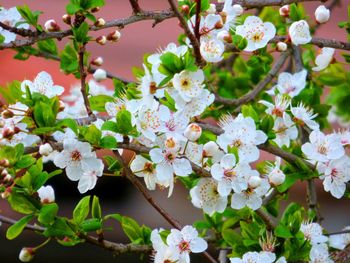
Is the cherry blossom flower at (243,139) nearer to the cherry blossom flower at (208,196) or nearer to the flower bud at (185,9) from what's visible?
the cherry blossom flower at (208,196)

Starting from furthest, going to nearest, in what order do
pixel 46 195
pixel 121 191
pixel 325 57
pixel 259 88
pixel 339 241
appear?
1. pixel 121 191
2. pixel 259 88
3. pixel 325 57
4. pixel 339 241
5. pixel 46 195

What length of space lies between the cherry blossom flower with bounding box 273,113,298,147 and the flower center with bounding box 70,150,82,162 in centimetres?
38

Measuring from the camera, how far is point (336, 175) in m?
1.49

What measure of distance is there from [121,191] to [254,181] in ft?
5.79

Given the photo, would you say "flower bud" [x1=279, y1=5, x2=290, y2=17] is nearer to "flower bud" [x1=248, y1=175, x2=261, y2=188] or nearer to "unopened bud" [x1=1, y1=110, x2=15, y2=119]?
"flower bud" [x1=248, y1=175, x2=261, y2=188]

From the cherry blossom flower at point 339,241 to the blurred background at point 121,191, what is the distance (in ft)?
4.27

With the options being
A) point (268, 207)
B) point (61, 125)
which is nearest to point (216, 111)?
point (268, 207)

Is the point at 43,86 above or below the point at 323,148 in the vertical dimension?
above

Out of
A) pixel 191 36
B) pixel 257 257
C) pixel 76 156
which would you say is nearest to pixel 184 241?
pixel 257 257

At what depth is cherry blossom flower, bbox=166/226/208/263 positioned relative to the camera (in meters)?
1.44

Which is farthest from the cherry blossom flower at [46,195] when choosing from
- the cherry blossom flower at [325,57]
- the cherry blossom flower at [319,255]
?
the cherry blossom flower at [325,57]

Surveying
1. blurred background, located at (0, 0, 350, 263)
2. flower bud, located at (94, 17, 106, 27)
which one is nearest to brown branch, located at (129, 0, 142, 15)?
flower bud, located at (94, 17, 106, 27)

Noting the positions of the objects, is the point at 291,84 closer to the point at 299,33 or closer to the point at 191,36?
the point at 299,33

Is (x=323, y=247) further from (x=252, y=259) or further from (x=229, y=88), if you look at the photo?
(x=229, y=88)
